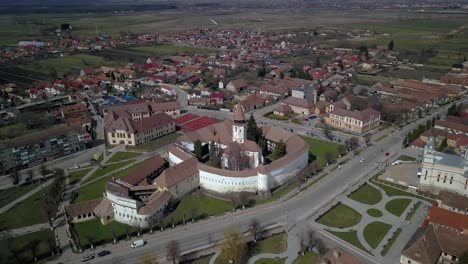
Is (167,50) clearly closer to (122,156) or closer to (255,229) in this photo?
(122,156)

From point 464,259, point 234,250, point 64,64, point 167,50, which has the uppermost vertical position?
point 167,50

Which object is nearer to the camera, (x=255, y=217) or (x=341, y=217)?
(x=341, y=217)

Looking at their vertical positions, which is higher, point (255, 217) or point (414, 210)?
point (255, 217)

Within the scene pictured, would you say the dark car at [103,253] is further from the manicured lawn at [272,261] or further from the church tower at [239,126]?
the church tower at [239,126]

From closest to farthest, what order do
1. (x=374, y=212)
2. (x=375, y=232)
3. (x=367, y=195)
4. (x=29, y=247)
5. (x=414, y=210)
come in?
(x=29, y=247), (x=375, y=232), (x=374, y=212), (x=414, y=210), (x=367, y=195)

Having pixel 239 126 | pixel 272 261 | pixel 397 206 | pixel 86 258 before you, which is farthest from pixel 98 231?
pixel 397 206

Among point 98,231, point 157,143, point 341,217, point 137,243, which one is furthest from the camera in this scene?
point 157,143

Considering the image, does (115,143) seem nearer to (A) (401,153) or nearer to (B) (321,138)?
(B) (321,138)

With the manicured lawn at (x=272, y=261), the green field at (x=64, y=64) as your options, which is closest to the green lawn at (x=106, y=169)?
the manicured lawn at (x=272, y=261)

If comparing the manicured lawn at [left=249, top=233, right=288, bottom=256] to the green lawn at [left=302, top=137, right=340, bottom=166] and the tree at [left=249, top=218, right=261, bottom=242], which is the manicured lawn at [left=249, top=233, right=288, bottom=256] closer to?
the tree at [left=249, top=218, right=261, bottom=242]
